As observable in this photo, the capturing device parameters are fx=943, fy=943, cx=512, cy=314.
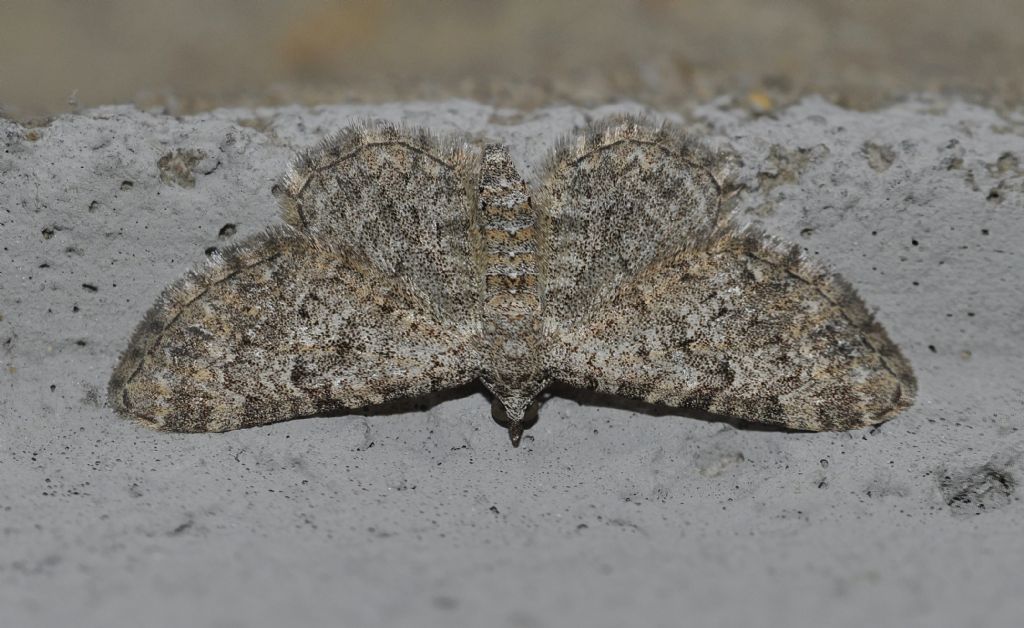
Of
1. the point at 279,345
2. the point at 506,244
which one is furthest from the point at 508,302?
the point at 279,345

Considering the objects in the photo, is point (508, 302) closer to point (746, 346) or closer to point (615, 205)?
point (615, 205)

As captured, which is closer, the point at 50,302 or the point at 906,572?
the point at 906,572

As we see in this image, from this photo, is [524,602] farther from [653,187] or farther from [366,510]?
[653,187]

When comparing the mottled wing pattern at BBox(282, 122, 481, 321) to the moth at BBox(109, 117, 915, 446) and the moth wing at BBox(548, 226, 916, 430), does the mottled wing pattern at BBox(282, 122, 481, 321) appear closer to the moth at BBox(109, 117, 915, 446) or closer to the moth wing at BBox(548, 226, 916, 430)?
the moth at BBox(109, 117, 915, 446)

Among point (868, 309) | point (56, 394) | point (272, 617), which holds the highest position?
point (868, 309)

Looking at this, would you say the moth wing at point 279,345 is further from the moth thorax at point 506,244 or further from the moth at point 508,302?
the moth thorax at point 506,244

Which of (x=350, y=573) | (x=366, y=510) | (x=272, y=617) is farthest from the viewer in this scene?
(x=366, y=510)

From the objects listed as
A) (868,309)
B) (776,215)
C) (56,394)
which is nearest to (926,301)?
(868,309)

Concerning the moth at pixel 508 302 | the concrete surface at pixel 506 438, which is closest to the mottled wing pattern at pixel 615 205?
the moth at pixel 508 302
